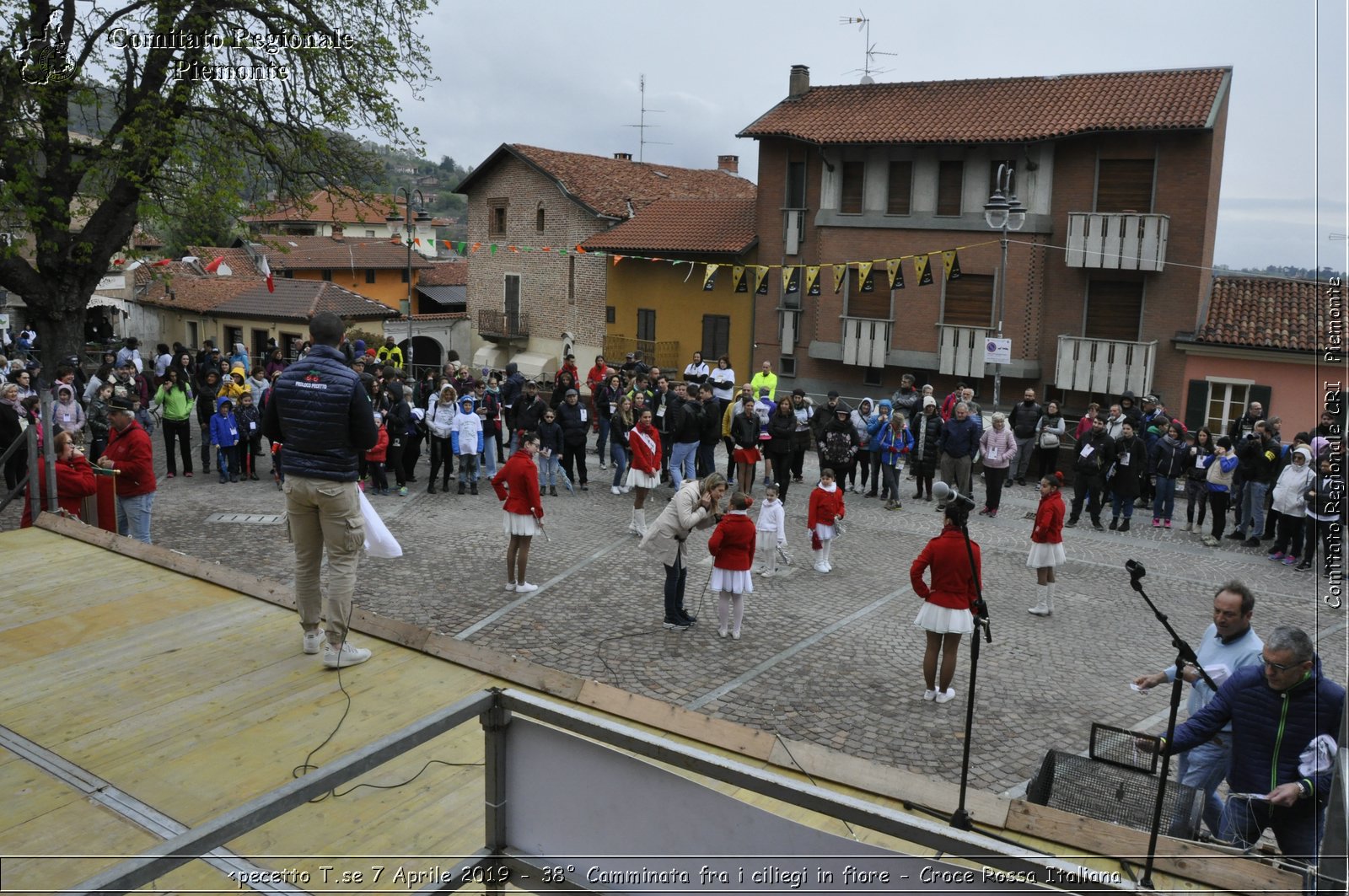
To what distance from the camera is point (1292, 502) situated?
13391mm

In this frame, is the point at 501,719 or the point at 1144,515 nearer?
the point at 501,719

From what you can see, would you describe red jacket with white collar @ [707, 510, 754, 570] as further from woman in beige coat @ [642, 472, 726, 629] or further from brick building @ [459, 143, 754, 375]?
brick building @ [459, 143, 754, 375]

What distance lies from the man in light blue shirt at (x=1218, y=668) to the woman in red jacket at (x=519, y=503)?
649 cm

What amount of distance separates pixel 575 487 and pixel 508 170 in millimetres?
28593

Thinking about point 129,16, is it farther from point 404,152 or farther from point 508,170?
point 508,170

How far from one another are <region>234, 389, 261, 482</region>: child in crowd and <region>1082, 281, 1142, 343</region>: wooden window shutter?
20965 mm

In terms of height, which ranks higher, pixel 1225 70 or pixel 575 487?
pixel 1225 70

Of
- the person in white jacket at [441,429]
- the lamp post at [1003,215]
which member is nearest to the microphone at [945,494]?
the person in white jacket at [441,429]

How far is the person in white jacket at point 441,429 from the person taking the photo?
1639cm

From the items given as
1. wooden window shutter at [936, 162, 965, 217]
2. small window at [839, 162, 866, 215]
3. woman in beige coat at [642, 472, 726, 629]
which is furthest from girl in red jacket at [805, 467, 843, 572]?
small window at [839, 162, 866, 215]

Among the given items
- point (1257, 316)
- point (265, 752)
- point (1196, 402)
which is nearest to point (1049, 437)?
point (1196, 402)

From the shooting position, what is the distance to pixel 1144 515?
54.1 feet

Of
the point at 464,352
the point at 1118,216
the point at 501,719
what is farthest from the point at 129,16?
the point at 464,352

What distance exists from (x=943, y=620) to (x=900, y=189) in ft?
78.1
